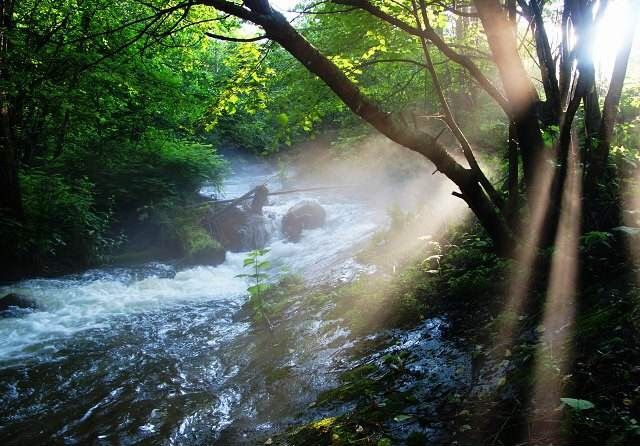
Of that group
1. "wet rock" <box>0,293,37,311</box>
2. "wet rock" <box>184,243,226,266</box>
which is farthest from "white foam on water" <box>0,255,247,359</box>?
"wet rock" <box>184,243,226,266</box>

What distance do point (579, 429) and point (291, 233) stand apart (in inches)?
537

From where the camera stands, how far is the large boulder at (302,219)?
15672 millimetres

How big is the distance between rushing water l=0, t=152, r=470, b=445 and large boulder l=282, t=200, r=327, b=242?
4.88m

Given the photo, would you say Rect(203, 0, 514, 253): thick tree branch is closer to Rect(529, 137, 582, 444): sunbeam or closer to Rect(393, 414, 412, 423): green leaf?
Rect(529, 137, 582, 444): sunbeam

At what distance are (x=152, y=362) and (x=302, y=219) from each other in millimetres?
10184

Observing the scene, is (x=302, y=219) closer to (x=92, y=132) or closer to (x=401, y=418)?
(x=92, y=132)

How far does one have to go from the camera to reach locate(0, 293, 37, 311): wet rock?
8.23m

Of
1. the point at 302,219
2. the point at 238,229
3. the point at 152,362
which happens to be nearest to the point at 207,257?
the point at 238,229

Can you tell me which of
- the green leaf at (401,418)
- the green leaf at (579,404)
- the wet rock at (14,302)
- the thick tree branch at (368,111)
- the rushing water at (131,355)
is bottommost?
the rushing water at (131,355)

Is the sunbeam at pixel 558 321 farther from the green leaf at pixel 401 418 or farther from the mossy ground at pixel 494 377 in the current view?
the green leaf at pixel 401 418

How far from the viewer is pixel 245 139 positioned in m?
24.9

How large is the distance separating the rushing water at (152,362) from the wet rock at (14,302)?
0.28 metres

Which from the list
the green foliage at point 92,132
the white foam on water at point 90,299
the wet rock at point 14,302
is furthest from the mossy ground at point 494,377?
the wet rock at point 14,302

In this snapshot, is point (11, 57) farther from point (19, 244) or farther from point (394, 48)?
point (394, 48)
